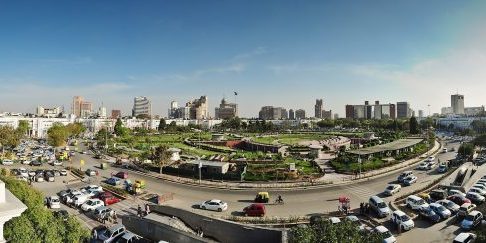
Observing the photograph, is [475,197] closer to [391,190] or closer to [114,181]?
[391,190]

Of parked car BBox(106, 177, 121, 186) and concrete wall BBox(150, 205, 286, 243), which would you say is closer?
concrete wall BBox(150, 205, 286, 243)

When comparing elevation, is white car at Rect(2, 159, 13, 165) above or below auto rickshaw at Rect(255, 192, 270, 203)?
above

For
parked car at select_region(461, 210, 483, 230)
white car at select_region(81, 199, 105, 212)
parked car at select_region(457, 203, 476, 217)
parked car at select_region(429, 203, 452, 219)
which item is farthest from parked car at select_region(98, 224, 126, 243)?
parked car at select_region(457, 203, 476, 217)

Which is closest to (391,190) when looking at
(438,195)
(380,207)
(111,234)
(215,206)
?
(438,195)

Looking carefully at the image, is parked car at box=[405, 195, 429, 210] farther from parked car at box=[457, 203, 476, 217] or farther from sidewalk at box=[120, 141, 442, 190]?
sidewalk at box=[120, 141, 442, 190]

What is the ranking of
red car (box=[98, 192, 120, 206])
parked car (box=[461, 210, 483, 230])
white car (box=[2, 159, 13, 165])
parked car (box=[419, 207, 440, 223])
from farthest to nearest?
1. white car (box=[2, 159, 13, 165])
2. red car (box=[98, 192, 120, 206])
3. parked car (box=[419, 207, 440, 223])
4. parked car (box=[461, 210, 483, 230])

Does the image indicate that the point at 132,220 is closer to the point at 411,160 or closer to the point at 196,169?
the point at 196,169

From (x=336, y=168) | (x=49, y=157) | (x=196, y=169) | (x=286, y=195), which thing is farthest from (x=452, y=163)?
(x=49, y=157)
